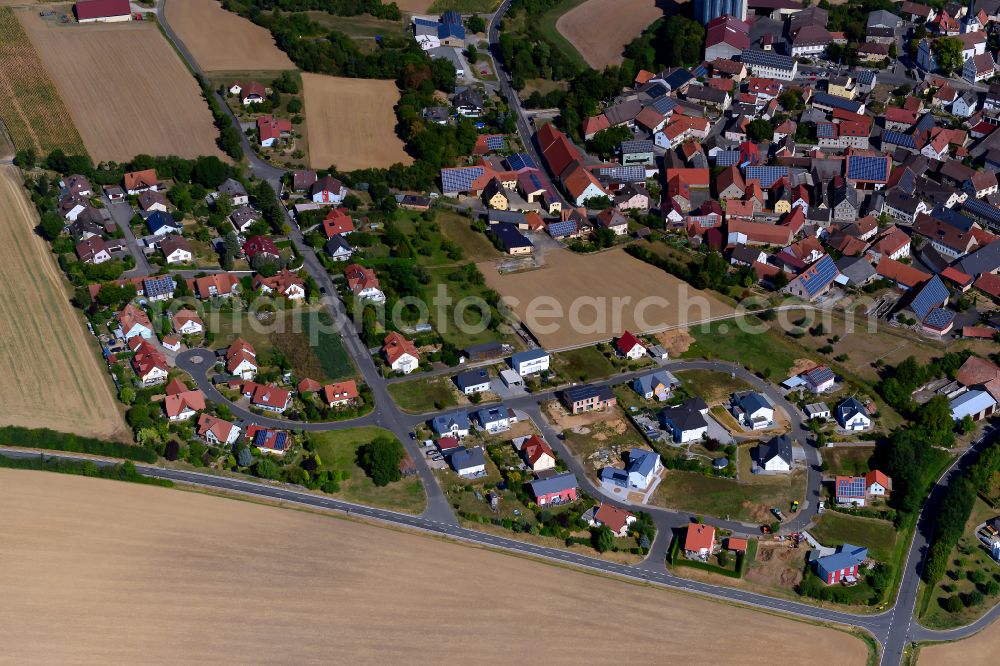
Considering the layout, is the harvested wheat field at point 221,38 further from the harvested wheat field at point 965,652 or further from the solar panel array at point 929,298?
the harvested wheat field at point 965,652

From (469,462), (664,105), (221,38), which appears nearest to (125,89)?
(221,38)

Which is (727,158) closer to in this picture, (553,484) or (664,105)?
(664,105)

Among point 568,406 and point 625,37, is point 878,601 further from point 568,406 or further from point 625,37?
point 625,37

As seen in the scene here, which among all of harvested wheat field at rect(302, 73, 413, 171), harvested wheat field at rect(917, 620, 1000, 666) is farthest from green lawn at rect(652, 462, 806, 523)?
harvested wheat field at rect(302, 73, 413, 171)

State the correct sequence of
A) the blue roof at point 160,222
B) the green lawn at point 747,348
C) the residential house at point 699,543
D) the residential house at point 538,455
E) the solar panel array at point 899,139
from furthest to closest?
the solar panel array at point 899,139
the blue roof at point 160,222
the green lawn at point 747,348
the residential house at point 538,455
the residential house at point 699,543

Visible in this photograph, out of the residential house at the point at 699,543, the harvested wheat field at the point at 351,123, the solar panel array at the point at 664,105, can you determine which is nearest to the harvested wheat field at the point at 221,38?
the harvested wheat field at the point at 351,123

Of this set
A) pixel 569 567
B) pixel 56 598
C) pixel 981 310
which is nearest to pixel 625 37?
pixel 981 310

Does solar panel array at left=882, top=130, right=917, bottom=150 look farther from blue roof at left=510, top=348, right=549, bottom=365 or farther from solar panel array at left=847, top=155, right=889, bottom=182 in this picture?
blue roof at left=510, top=348, right=549, bottom=365
